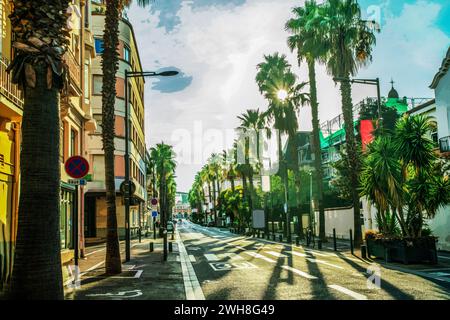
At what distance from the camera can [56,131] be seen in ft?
21.4

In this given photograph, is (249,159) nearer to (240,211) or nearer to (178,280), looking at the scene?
(240,211)

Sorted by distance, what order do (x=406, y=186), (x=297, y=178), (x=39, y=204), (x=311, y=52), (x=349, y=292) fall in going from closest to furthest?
(x=39, y=204), (x=349, y=292), (x=406, y=186), (x=311, y=52), (x=297, y=178)

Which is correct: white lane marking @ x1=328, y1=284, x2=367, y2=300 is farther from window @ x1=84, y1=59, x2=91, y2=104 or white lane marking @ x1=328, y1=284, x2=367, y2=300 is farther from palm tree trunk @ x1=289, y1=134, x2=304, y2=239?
palm tree trunk @ x1=289, y1=134, x2=304, y2=239

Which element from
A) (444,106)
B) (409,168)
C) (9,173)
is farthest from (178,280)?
(444,106)

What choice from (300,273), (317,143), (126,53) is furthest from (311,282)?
(126,53)

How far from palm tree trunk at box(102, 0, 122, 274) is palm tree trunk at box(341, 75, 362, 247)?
13612 millimetres

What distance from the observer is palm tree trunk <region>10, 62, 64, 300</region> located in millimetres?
5973

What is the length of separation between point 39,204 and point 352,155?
826 inches

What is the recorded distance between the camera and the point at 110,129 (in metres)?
14.9

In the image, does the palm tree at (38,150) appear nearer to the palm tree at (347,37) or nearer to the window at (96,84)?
the palm tree at (347,37)

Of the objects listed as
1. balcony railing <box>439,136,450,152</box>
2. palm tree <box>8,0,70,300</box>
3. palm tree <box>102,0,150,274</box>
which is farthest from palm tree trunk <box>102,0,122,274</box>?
balcony railing <box>439,136,450,152</box>

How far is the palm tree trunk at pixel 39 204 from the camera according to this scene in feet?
19.6

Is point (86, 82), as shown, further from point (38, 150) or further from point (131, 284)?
point (38, 150)
